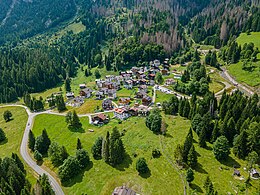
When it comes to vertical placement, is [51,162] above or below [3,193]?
below

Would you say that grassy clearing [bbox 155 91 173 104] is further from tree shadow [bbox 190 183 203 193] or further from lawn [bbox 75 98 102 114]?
tree shadow [bbox 190 183 203 193]

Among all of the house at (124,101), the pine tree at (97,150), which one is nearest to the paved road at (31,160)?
the pine tree at (97,150)

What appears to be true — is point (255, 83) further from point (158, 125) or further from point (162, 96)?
point (158, 125)

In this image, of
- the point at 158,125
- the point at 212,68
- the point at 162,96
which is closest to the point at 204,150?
the point at 158,125

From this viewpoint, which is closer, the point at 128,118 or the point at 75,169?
the point at 75,169

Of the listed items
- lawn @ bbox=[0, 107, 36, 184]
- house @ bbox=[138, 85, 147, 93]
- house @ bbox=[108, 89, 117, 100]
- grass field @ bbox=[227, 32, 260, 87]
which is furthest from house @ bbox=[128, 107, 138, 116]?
grass field @ bbox=[227, 32, 260, 87]

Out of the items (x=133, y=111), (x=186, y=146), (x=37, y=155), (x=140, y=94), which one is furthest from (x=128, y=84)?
(x=186, y=146)

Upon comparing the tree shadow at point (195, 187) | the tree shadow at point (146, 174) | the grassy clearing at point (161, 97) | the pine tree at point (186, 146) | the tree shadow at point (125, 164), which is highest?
the pine tree at point (186, 146)

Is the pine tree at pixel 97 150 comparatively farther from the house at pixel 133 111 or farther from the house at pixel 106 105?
the house at pixel 106 105
